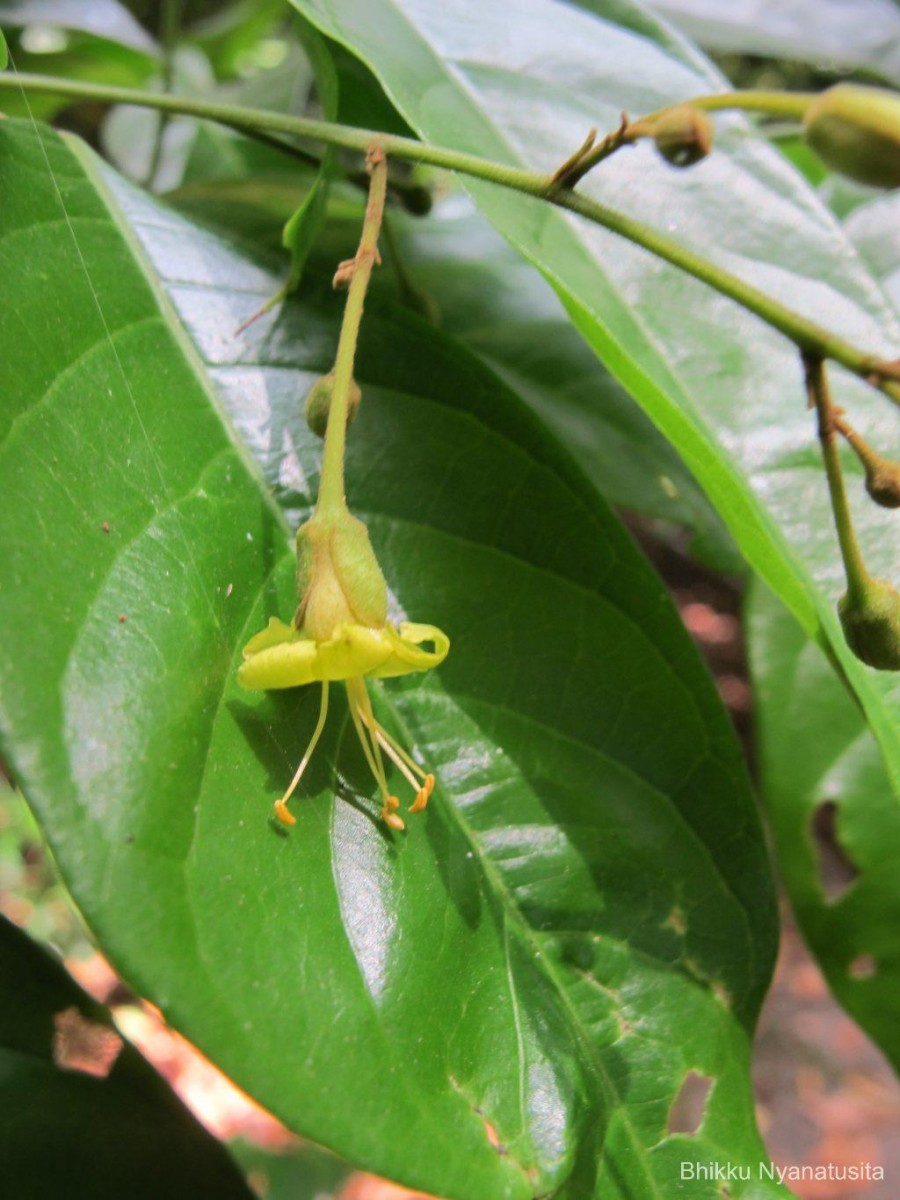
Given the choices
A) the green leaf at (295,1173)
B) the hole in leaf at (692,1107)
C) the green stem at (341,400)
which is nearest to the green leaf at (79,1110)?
the hole in leaf at (692,1107)

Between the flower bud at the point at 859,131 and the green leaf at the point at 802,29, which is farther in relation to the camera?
the green leaf at the point at 802,29

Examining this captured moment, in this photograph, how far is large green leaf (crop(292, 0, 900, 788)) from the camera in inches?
25.3

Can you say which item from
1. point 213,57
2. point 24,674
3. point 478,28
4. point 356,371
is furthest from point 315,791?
point 213,57

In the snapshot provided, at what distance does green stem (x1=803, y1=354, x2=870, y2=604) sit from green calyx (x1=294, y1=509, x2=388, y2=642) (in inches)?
10.4

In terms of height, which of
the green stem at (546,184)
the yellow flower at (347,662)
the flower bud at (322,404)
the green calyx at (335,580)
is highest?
the green stem at (546,184)

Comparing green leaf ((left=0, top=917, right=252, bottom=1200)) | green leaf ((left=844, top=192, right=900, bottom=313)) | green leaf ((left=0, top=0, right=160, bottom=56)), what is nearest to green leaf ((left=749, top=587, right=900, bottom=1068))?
green leaf ((left=844, top=192, right=900, bottom=313))

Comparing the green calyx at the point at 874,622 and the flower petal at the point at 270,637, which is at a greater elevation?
the green calyx at the point at 874,622

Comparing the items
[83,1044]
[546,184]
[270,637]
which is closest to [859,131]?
[546,184]

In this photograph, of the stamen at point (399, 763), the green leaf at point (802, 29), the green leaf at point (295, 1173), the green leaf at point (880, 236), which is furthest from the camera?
the green leaf at point (295, 1173)

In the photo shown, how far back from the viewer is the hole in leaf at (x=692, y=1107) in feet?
2.06

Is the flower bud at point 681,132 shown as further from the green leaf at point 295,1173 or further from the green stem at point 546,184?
the green leaf at point 295,1173

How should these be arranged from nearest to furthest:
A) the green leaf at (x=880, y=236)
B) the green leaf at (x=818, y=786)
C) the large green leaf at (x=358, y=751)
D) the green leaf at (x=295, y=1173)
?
the large green leaf at (x=358, y=751) < the green leaf at (x=818, y=786) < the green leaf at (x=880, y=236) < the green leaf at (x=295, y=1173)

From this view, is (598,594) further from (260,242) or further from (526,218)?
(260,242)

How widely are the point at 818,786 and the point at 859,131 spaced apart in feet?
2.11
